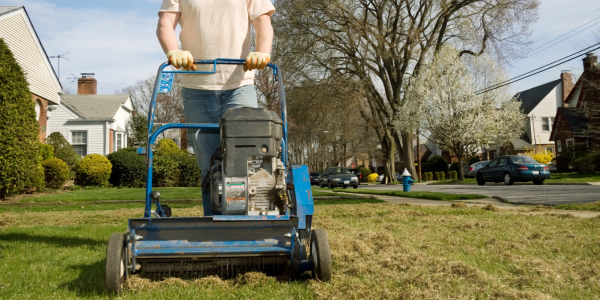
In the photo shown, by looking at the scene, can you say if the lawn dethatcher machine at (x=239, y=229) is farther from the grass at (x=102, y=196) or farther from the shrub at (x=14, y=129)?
the shrub at (x=14, y=129)

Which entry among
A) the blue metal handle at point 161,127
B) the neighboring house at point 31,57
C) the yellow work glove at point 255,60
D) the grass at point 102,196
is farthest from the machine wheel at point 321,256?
the neighboring house at point 31,57

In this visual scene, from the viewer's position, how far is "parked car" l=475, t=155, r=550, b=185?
63.0 feet

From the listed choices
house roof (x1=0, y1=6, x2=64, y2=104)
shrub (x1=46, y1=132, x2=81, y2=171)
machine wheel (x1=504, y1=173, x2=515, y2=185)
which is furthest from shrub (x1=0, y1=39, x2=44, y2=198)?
machine wheel (x1=504, y1=173, x2=515, y2=185)

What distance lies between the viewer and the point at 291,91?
27703mm

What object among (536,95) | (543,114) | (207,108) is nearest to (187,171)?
(207,108)

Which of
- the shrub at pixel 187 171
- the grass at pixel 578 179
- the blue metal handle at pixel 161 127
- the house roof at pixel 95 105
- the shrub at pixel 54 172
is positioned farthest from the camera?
the house roof at pixel 95 105

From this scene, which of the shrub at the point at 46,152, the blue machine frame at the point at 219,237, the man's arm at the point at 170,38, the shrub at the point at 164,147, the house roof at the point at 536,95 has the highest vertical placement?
the house roof at the point at 536,95

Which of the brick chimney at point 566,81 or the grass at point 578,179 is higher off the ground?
the brick chimney at point 566,81

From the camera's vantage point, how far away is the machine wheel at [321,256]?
267 centimetres

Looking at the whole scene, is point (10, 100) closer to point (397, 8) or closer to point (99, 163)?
point (99, 163)

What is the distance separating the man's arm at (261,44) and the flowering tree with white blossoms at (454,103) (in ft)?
89.0

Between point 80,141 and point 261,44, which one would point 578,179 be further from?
point 80,141

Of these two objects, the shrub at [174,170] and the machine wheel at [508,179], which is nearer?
the machine wheel at [508,179]

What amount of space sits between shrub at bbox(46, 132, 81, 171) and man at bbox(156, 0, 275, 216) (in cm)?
1783
